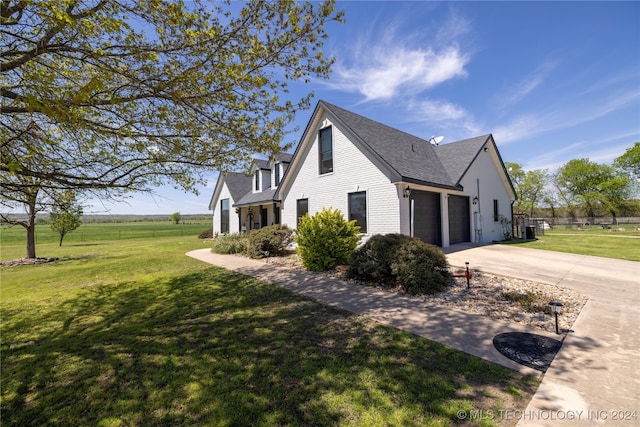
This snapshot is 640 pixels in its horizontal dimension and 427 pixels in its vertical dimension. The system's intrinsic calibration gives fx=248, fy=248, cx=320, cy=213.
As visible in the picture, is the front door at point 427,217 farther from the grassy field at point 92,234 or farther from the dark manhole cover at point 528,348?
the grassy field at point 92,234

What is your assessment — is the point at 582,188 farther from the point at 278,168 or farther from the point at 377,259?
the point at 377,259

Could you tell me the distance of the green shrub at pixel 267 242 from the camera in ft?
40.7

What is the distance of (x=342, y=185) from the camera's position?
12.6 m

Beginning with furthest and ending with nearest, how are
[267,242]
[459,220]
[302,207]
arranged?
[302,207] → [459,220] → [267,242]

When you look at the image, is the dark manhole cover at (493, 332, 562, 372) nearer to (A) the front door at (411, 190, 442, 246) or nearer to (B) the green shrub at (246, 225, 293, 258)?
(A) the front door at (411, 190, 442, 246)

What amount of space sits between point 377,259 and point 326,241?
2.37 m

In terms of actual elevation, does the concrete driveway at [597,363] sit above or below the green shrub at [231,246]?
below

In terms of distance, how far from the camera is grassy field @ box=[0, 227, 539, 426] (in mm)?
2475

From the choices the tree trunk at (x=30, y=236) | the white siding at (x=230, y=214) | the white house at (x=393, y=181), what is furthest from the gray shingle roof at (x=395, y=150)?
the tree trunk at (x=30, y=236)

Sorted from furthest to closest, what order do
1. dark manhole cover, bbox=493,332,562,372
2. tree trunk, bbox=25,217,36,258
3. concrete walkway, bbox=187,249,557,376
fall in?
tree trunk, bbox=25,217,36,258 < concrete walkway, bbox=187,249,557,376 < dark manhole cover, bbox=493,332,562,372

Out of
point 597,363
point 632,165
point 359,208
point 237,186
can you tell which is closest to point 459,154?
point 359,208

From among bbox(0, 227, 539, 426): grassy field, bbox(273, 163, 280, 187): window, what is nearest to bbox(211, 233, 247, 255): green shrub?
bbox(273, 163, 280, 187): window

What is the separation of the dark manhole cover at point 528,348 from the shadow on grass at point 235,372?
476 millimetres

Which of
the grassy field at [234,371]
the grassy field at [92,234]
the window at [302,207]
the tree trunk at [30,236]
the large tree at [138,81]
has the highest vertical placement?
the large tree at [138,81]
